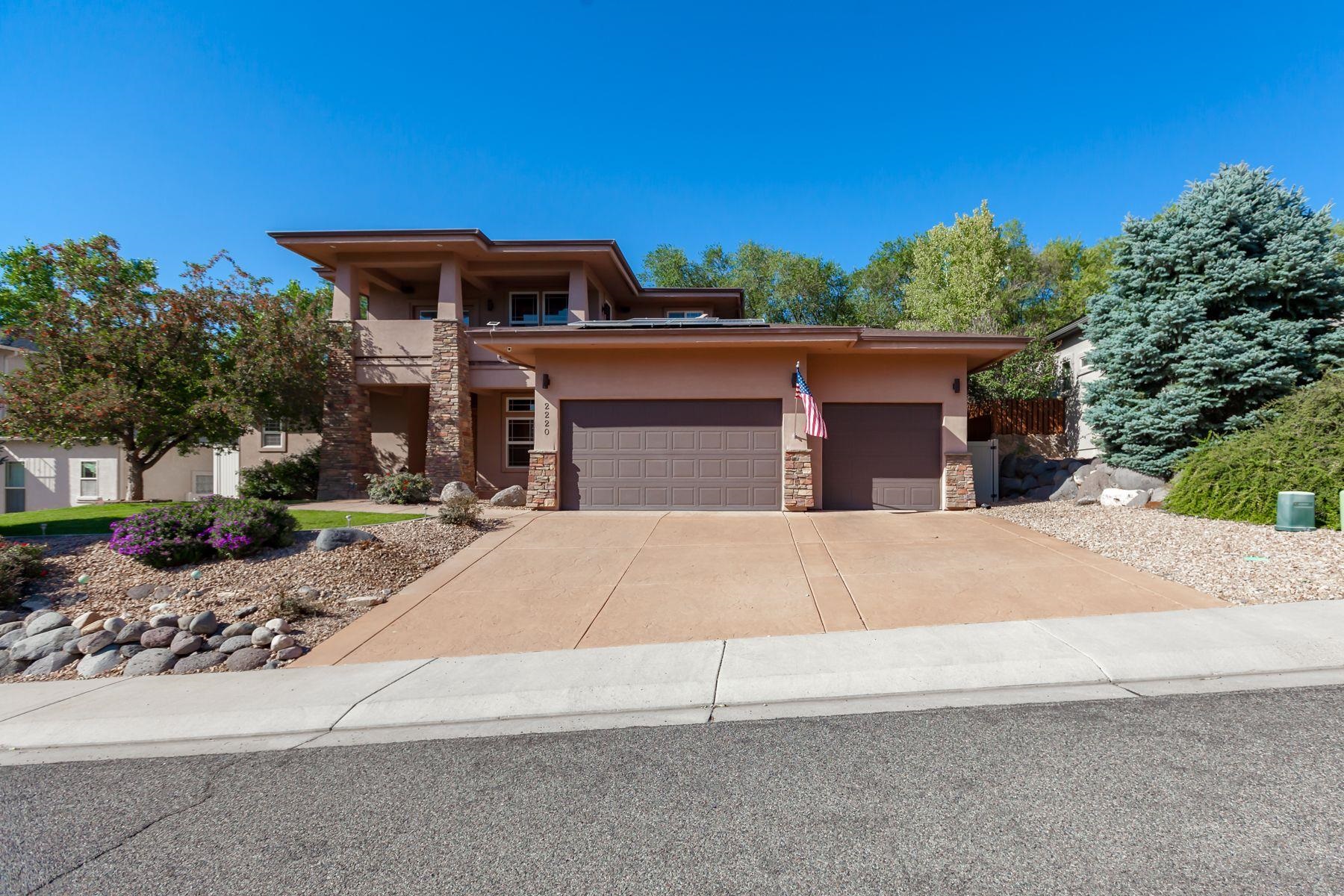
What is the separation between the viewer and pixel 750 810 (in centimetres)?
312

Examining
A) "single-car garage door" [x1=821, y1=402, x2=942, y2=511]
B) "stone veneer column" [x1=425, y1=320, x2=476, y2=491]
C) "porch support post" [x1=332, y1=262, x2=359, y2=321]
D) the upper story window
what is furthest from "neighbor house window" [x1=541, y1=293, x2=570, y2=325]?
"single-car garage door" [x1=821, y1=402, x2=942, y2=511]

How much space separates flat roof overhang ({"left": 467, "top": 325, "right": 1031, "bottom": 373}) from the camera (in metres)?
12.3

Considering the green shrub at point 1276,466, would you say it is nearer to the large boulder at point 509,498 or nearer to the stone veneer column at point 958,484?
the stone veneer column at point 958,484

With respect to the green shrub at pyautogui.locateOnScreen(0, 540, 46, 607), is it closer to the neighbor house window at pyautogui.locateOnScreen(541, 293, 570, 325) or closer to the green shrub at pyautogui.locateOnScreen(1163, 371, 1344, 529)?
the neighbor house window at pyautogui.locateOnScreen(541, 293, 570, 325)

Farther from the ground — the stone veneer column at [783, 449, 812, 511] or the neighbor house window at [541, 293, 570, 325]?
the neighbor house window at [541, 293, 570, 325]

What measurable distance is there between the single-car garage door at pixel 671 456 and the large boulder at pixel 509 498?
1.37 metres

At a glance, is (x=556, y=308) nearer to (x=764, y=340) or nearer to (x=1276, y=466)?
(x=764, y=340)

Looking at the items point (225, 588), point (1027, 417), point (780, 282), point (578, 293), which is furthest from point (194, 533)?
point (780, 282)

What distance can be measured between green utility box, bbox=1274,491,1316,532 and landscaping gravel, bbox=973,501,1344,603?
0.14 m

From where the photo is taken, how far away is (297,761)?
388 cm

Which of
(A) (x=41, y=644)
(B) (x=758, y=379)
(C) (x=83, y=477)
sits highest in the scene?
(B) (x=758, y=379)

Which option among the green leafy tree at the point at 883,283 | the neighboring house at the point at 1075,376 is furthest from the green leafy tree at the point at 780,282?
the neighboring house at the point at 1075,376

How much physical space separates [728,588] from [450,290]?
480 inches

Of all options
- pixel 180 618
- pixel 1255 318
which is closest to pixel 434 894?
pixel 180 618
